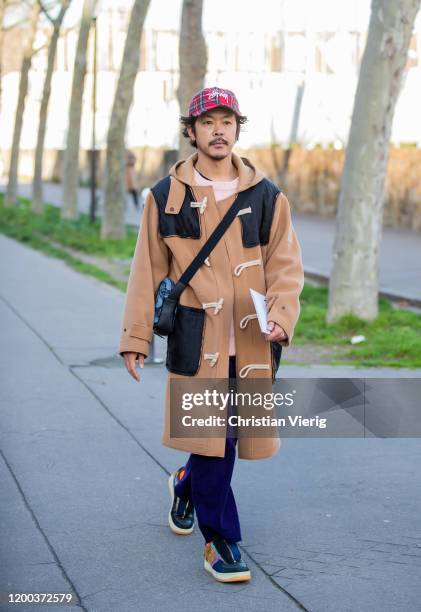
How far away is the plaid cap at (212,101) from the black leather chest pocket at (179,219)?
0.33 m

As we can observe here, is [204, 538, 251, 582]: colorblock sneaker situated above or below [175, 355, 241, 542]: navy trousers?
below

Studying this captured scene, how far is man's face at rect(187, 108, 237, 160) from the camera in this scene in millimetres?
4859

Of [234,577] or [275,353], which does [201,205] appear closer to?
[275,353]

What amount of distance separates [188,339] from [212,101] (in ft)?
3.10

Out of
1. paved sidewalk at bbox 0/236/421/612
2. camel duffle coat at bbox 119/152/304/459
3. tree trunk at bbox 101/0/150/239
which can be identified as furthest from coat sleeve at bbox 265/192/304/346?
tree trunk at bbox 101/0/150/239

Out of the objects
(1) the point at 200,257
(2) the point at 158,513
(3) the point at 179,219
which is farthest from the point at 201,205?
(2) the point at 158,513

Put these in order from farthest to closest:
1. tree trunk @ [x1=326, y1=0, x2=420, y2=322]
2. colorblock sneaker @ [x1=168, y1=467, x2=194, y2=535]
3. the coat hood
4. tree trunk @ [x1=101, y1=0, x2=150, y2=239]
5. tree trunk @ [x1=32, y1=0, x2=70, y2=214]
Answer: tree trunk @ [x1=32, y1=0, x2=70, y2=214] < tree trunk @ [x1=101, y1=0, x2=150, y2=239] < tree trunk @ [x1=326, y1=0, x2=420, y2=322] < colorblock sneaker @ [x1=168, y1=467, x2=194, y2=535] < the coat hood

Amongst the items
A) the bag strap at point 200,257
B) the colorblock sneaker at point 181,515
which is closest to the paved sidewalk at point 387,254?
the colorblock sneaker at point 181,515

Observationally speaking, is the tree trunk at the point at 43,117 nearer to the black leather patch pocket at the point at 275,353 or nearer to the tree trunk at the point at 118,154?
the tree trunk at the point at 118,154

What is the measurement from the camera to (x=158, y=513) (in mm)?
5777

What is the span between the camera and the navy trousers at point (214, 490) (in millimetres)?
4879

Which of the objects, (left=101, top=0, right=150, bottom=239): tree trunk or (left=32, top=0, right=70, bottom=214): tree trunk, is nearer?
(left=101, top=0, right=150, bottom=239): tree trunk

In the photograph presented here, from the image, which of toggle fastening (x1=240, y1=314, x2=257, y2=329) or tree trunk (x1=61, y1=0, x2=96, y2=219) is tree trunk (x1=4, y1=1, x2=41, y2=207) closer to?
tree trunk (x1=61, y1=0, x2=96, y2=219)

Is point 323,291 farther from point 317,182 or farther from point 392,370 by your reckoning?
point 317,182
